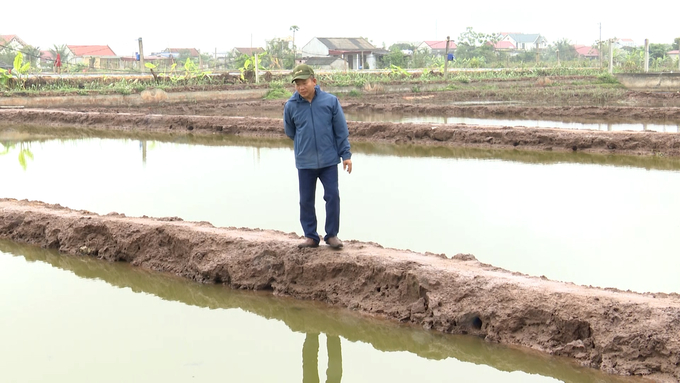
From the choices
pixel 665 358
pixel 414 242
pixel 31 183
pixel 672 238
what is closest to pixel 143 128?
pixel 31 183

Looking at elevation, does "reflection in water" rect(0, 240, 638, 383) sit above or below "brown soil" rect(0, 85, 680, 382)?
below

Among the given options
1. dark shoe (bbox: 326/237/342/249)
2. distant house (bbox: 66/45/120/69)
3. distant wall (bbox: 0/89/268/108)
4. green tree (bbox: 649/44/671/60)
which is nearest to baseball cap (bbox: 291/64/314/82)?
dark shoe (bbox: 326/237/342/249)

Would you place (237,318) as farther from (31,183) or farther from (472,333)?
(31,183)

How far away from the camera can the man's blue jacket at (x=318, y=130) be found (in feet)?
12.4

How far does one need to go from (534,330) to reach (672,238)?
1908mm

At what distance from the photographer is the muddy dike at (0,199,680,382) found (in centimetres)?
298

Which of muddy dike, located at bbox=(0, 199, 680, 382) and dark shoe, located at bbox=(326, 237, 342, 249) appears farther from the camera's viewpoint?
dark shoe, located at bbox=(326, 237, 342, 249)

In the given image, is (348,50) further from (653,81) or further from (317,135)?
(317,135)

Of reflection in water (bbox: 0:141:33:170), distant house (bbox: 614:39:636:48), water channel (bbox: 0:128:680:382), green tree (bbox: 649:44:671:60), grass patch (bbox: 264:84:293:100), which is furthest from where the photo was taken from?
distant house (bbox: 614:39:636:48)

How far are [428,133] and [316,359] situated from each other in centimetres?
715

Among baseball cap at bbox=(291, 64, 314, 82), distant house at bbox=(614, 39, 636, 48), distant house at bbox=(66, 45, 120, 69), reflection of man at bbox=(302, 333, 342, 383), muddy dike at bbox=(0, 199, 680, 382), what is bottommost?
reflection of man at bbox=(302, 333, 342, 383)

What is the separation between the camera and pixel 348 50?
40094mm

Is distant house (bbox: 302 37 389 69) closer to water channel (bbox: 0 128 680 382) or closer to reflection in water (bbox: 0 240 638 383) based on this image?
water channel (bbox: 0 128 680 382)

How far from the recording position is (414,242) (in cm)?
468
